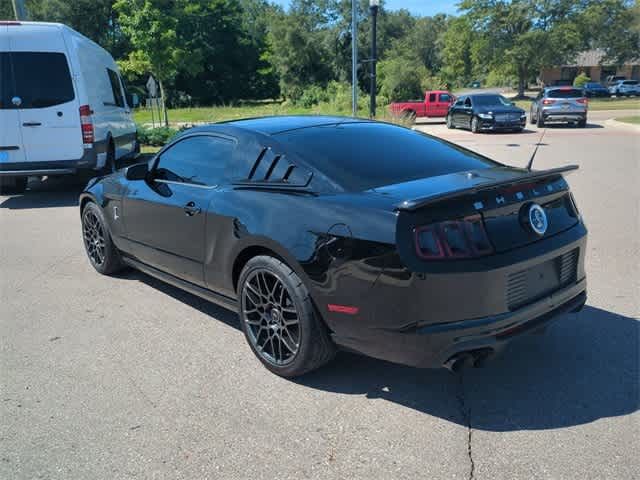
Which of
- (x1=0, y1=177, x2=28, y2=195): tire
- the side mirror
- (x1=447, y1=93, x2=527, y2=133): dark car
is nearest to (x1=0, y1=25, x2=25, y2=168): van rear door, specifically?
(x1=0, y1=177, x2=28, y2=195): tire

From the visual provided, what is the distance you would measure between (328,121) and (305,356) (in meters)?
1.86

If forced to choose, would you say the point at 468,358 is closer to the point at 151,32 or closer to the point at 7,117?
the point at 7,117

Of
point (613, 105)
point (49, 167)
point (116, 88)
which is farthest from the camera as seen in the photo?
point (613, 105)

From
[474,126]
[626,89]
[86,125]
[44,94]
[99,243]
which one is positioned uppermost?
[44,94]

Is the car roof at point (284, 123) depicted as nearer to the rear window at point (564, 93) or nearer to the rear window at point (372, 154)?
the rear window at point (372, 154)

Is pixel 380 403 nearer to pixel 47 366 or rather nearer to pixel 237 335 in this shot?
pixel 237 335

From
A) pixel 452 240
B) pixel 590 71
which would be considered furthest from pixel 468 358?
pixel 590 71

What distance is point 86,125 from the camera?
9.55 metres

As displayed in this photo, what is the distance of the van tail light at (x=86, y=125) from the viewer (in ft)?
31.1

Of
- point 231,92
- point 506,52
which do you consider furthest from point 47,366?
point 231,92

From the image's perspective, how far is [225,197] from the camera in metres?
3.88

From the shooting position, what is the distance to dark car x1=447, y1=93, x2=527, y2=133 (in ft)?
72.7

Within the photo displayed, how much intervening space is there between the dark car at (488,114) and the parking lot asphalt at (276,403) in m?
18.2

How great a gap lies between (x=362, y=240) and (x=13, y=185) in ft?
33.7
